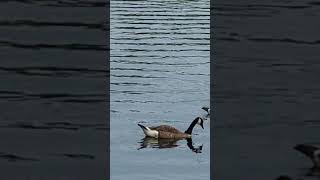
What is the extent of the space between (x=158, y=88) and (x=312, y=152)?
13.6 meters

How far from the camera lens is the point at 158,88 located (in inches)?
1623

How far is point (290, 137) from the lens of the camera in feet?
107

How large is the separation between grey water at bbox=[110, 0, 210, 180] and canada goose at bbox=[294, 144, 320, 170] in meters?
2.67

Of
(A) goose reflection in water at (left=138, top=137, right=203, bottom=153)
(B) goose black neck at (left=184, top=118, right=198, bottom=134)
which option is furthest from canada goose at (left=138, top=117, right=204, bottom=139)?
(A) goose reflection in water at (left=138, top=137, right=203, bottom=153)

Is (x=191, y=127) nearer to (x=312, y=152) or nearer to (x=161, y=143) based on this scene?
(x=161, y=143)

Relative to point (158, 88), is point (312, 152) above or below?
below

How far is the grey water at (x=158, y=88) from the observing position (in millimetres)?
29234

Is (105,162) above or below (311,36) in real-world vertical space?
below

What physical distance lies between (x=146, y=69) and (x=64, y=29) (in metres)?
10.1

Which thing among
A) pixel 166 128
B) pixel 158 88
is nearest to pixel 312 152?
pixel 166 128

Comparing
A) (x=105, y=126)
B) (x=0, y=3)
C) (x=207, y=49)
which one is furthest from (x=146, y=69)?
(x=0, y=3)

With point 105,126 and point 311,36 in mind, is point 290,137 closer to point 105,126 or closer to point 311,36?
point 105,126

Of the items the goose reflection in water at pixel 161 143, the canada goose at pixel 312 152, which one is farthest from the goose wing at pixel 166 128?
the canada goose at pixel 312 152

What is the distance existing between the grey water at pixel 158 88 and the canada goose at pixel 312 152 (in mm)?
2666
